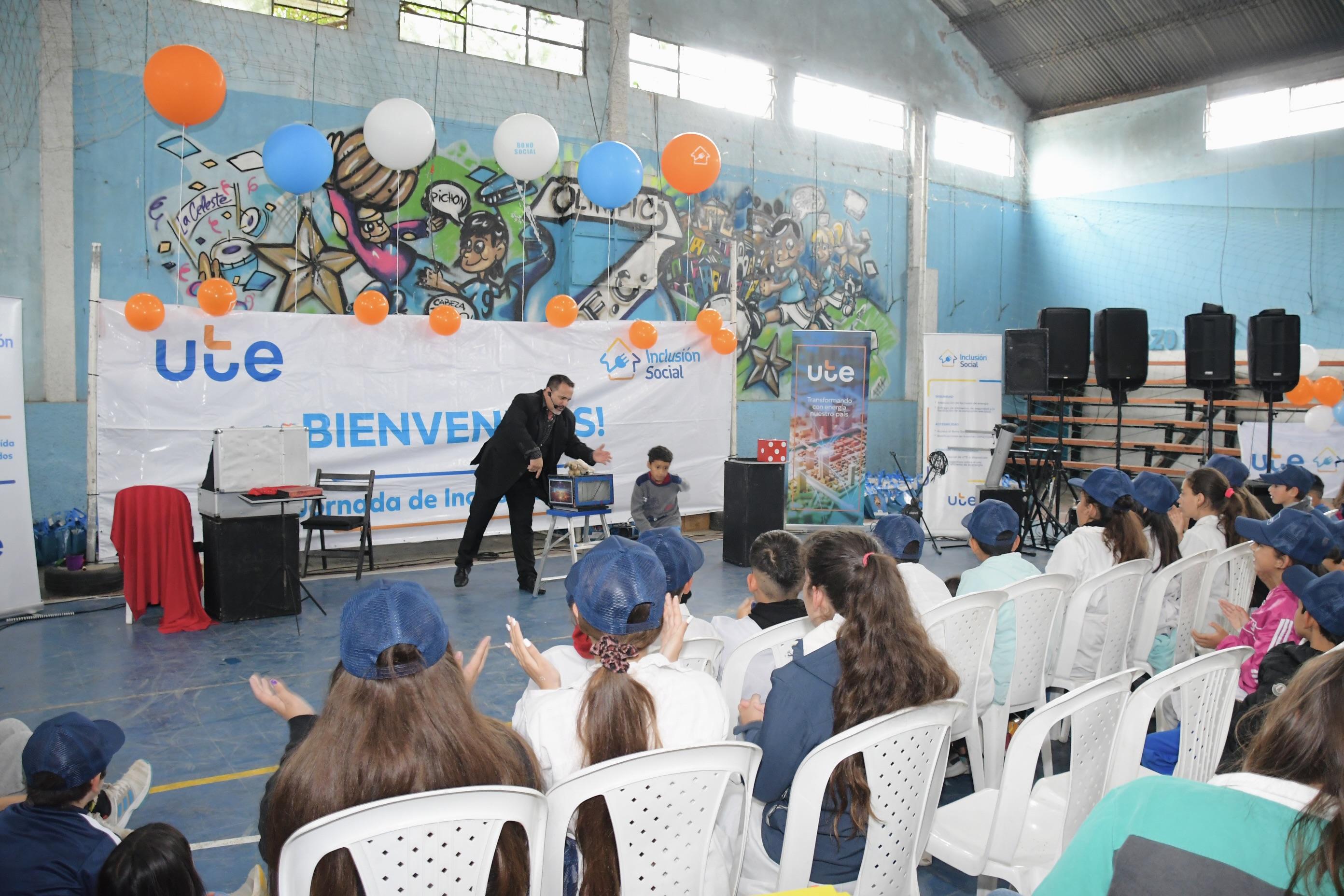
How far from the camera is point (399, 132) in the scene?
7.21 m

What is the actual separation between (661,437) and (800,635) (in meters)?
6.44

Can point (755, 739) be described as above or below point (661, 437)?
below

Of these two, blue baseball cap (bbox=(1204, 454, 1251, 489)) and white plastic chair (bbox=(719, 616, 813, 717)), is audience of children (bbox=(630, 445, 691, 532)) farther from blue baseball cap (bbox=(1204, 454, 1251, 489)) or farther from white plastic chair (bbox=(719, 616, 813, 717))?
white plastic chair (bbox=(719, 616, 813, 717))

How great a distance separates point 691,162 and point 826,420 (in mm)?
2919

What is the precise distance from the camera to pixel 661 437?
9.20 metres

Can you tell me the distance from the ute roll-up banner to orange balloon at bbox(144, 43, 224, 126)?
18.0 feet

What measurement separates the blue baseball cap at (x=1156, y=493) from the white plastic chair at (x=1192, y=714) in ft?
7.18

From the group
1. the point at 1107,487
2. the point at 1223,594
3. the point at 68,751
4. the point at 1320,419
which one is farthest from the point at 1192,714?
the point at 1320,419

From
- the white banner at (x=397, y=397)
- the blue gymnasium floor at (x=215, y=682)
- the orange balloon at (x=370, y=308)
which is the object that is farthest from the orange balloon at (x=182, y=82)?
the blue gymnasium floor at (x=215, y=682)

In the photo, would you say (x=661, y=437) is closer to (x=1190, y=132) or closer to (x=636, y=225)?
(x=636, y=225)

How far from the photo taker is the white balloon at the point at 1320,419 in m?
9.36

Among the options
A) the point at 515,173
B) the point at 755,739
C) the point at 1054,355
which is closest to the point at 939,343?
the point at 1054,355

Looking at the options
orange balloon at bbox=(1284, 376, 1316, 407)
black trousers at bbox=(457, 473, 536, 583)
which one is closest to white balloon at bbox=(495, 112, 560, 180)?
black trousers at bbox=(457, 473, 536, 583)

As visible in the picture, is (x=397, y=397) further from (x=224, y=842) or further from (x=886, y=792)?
(x=886, y=792)
